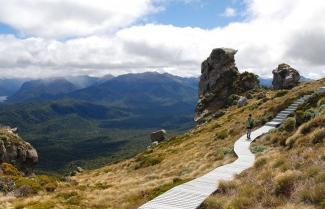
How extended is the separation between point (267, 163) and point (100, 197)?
423 inches

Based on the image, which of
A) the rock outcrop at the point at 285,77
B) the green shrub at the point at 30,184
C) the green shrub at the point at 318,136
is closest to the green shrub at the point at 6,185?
the green shrub at the point at 30,184

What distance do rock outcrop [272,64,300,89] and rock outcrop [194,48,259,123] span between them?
16.4ft

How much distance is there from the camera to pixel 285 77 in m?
95.3

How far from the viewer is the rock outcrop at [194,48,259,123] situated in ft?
315

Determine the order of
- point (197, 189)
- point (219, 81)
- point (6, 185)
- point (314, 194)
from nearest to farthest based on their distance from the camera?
1. point (314, 194)
2. point (197, 189)
3. point (6, 185)
4. point (219, 81)

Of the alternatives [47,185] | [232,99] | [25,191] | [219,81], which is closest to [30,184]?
[25,191]

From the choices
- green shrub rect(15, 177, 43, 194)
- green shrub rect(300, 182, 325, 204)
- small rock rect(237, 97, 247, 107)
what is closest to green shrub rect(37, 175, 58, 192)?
green shrub rect(15, 177, 43, 194)

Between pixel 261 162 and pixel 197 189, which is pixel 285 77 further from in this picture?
pixel 197 189

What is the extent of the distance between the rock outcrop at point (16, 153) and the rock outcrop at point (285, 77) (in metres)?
57.9

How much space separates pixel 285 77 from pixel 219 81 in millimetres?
15301

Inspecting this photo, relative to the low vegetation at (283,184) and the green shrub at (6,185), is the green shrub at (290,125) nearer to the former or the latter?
the low vegetation at (283,184)

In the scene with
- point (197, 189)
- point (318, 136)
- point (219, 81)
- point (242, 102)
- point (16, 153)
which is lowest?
point (16, 153)

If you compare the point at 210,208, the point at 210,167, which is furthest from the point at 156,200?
the point at 210,167

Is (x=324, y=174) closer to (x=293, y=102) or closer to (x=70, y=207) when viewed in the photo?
(x=70, y=207)
